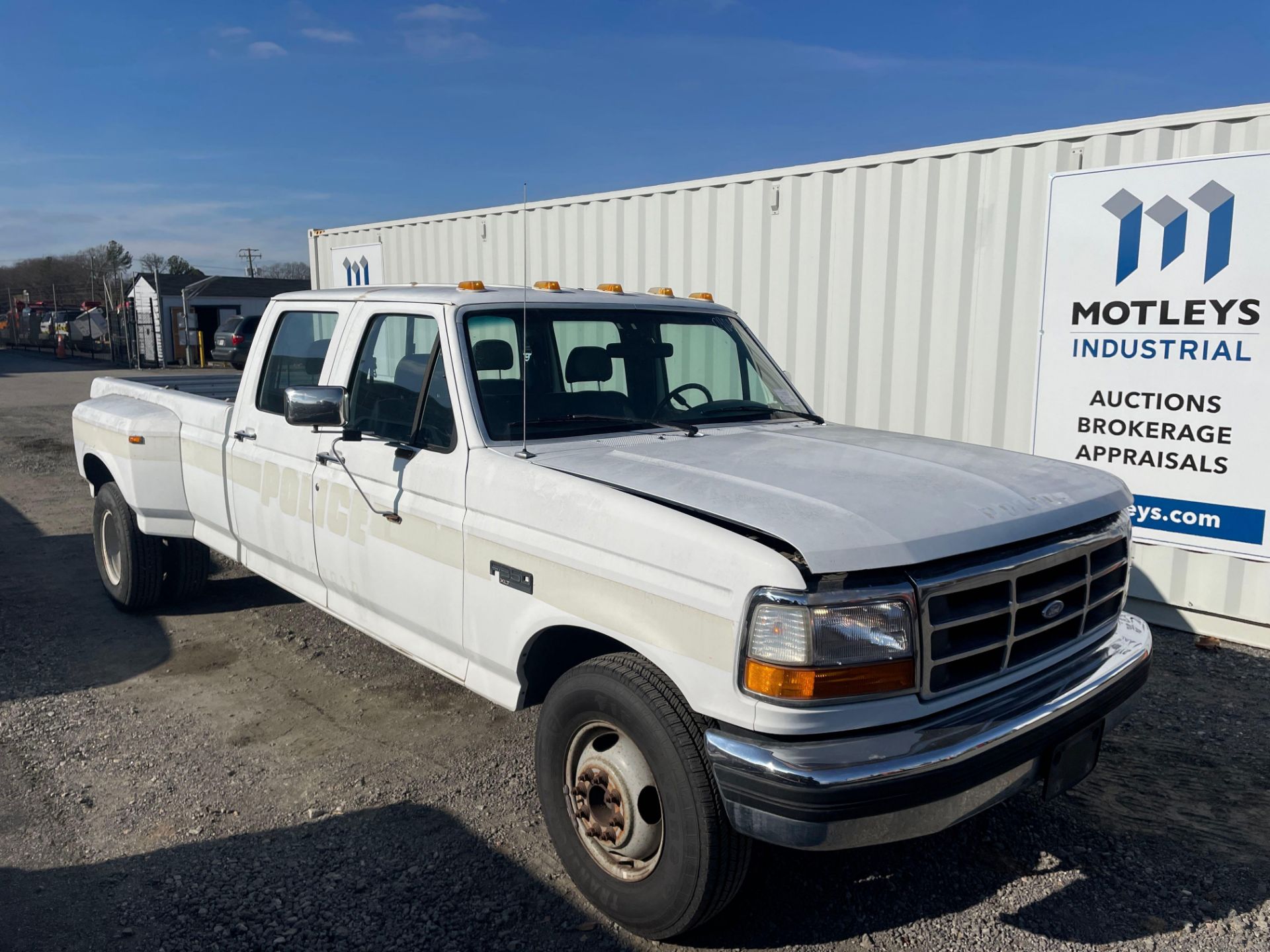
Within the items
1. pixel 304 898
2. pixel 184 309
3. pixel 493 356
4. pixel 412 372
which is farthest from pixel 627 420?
pixel 184 309

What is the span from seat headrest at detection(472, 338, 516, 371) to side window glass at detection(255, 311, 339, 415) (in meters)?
1.06

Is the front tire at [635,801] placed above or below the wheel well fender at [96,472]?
below

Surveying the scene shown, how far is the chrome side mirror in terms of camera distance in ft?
12.4

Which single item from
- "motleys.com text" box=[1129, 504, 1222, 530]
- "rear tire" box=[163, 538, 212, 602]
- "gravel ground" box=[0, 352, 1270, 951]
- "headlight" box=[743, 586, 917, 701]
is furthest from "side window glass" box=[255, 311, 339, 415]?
"motleys.com text" box=[1129, 504, 1222, 530]

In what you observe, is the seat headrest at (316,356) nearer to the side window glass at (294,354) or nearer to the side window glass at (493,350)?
the side window glass at (294,354)

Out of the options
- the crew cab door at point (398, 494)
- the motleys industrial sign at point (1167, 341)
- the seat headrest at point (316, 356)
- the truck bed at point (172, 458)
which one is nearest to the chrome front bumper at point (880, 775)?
the crew cab door at point (398, 494)

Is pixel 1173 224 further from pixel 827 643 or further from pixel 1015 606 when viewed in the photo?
pixel 827 643

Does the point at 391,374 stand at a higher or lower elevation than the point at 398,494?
higher

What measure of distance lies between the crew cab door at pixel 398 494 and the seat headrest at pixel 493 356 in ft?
0.44

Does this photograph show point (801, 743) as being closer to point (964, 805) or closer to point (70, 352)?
point (964, 805)

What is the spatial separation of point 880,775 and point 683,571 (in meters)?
0.74

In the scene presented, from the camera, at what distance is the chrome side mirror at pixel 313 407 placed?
3.78m

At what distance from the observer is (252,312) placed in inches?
1684

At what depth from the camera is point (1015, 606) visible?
2840mm
